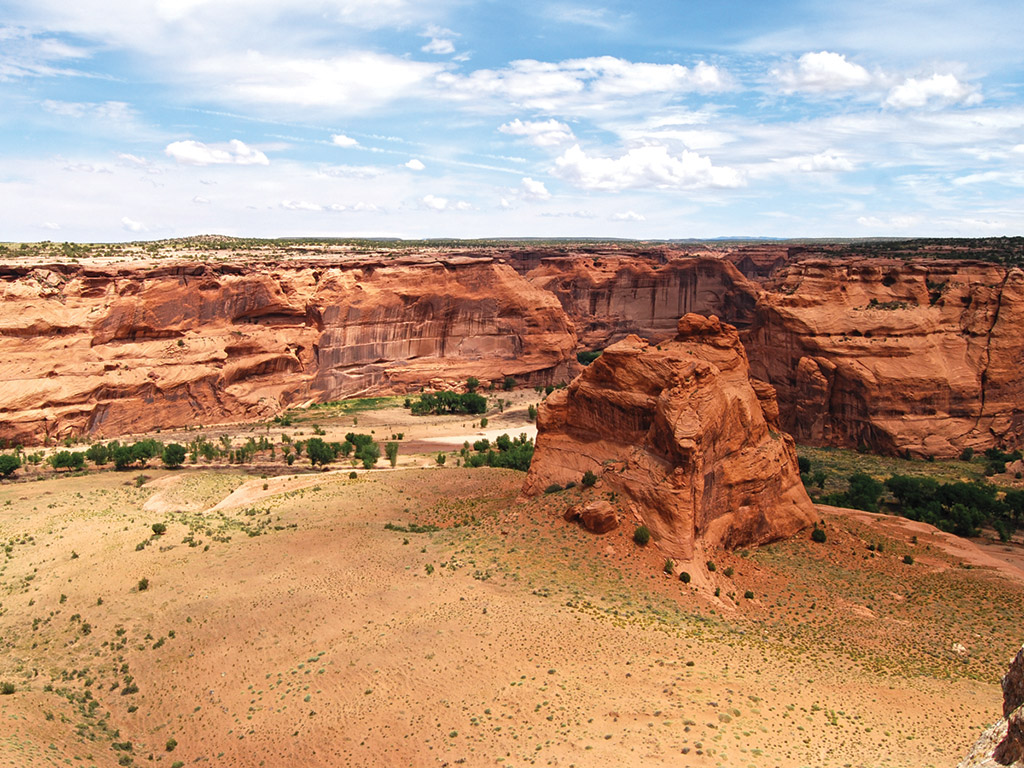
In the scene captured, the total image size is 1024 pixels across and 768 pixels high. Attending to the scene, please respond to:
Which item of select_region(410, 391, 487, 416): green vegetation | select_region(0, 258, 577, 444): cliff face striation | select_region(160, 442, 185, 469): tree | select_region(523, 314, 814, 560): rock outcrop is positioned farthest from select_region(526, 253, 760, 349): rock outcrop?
select_region(523, 314, 814, 560): rock outcrop

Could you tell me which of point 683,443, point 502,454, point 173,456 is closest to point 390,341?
point 173,456

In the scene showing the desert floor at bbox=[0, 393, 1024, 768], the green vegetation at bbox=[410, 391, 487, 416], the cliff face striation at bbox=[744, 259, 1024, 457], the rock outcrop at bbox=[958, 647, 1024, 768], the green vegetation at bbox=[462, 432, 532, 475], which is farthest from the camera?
the green vegetation at bbox=[410, 391, 487, 416]

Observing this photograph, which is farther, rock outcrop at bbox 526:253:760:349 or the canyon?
rock outcrop at bbox 526:253:760:349

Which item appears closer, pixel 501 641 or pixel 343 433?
pixel 501 641

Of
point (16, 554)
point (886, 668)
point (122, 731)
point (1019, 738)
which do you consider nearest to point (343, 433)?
point (16, 554)

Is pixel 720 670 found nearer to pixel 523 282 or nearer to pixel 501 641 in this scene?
pixel 501 641

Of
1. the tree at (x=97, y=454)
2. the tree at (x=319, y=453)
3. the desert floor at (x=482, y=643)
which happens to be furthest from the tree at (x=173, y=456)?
the desert floor at (x=482, y=643)

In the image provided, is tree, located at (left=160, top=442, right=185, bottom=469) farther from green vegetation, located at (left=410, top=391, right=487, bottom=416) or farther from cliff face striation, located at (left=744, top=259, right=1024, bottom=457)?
cliff face striation, located at (left=744, top=259, right=1024, bottom=457)
